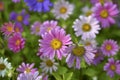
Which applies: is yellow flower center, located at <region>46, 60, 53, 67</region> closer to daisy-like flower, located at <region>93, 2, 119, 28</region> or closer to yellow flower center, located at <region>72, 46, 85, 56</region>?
yellow flower center, located at <region>72, 46, 85, 56</region>

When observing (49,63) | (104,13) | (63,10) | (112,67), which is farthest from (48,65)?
(63,10)

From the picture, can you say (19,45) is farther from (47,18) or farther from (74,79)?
(47,18)

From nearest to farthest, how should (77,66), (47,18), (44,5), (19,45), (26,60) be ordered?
(77,66), (19,45), (26,60), (44,5), (47,18)

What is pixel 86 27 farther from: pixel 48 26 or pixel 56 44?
pixel 56 44

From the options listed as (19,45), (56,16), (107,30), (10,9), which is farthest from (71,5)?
(19,45)

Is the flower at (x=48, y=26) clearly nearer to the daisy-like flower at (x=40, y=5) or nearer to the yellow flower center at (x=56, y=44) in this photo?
the yellow flower center at (x=56, y=44)

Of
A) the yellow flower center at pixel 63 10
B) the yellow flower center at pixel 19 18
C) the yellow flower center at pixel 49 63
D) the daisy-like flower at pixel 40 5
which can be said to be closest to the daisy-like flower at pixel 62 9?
the yellow flower center at pixel 63 10

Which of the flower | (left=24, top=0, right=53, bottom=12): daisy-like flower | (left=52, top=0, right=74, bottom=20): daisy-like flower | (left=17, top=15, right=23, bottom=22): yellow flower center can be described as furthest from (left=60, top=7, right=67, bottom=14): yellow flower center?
the flower
